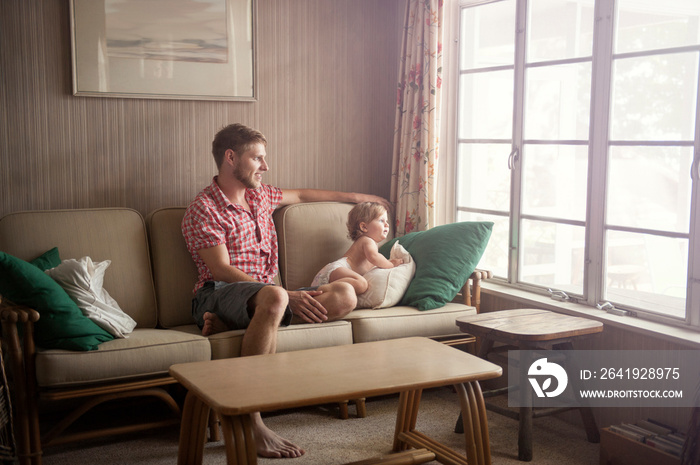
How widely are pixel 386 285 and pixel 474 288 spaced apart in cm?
50

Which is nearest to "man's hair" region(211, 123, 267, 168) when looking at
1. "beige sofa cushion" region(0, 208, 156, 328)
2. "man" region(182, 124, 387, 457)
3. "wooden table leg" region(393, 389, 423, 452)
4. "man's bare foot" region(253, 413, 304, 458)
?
"man" region(182, 124, 387, 457)

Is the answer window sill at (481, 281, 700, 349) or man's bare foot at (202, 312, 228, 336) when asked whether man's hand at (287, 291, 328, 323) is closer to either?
man's bare foot at (202, 312, 228, 336)

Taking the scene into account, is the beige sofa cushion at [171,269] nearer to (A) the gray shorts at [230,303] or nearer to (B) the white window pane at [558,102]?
(A) the gray shorts at [230,303]

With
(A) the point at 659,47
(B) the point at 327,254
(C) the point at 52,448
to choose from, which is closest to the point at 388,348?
(B) the point at 327,254

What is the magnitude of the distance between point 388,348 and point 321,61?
6.90 feet

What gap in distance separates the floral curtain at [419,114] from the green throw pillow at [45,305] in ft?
6.35

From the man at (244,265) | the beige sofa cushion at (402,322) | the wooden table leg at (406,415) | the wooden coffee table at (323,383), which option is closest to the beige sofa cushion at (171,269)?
the man at (244,265)

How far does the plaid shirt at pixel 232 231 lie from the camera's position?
315cm

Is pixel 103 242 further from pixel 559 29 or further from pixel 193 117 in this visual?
pixel 559 29

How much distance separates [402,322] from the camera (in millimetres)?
3203

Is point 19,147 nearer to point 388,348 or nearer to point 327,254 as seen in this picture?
point 327,254

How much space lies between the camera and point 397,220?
4.00 metres

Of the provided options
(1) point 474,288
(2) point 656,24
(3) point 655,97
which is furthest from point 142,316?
(2) point 656,24

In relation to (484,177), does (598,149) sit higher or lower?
higher
